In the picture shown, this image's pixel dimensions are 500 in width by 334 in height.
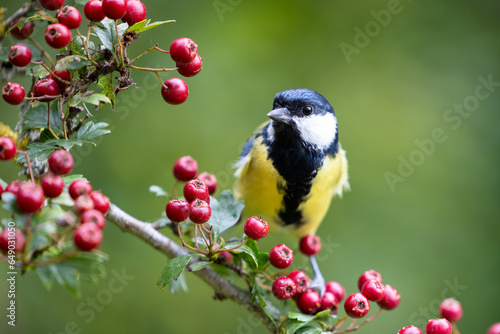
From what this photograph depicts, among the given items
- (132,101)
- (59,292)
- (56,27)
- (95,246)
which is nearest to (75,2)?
(56,27)

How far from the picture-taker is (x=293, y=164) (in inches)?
81.0

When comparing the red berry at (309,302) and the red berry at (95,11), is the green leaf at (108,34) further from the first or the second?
the red berry at (309,302)

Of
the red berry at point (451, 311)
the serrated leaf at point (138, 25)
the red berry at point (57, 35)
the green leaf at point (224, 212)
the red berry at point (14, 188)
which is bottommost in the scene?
the green leaf at point (224, 212)

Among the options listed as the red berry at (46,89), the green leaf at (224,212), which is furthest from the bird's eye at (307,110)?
the red berry at (46,89)

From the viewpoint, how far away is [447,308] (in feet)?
5.12

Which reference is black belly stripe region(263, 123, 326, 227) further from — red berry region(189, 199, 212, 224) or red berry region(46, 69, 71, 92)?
red berry region(46, 69, 71, 92)

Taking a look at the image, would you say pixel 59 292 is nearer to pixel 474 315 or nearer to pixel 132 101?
pixel 132 101

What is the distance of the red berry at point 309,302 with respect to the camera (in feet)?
5.17

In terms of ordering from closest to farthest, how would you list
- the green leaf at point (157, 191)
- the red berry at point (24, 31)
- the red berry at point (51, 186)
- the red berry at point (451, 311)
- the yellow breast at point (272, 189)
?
the red berry at point (51, 186), the red berry at point (24, 31), the red berry at point (451, 311), the green leaf at point (157, 191), the yellow breast at point (272, 189)

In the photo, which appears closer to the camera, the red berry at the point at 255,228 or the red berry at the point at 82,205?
the red berry at the point at 82,205

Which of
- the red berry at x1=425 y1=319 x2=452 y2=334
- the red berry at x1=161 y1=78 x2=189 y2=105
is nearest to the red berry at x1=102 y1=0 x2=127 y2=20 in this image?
the red berry at x1=161 y1=78 x2=189 y2=105

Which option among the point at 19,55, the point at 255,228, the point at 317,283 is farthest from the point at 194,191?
the point at 317,283

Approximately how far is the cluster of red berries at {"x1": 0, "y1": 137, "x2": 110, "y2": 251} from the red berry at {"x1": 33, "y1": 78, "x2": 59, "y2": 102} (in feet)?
0.50

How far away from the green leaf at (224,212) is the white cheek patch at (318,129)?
59 centimetres
